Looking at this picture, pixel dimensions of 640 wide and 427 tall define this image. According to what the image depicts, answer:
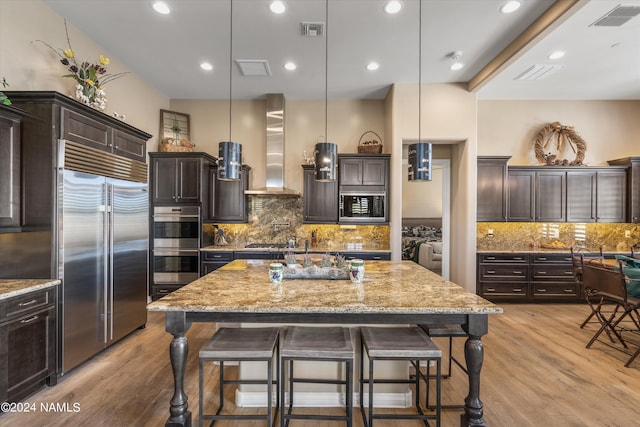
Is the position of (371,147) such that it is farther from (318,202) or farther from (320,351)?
(320,351)

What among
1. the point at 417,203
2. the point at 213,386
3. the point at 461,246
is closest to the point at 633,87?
the point at 461,246

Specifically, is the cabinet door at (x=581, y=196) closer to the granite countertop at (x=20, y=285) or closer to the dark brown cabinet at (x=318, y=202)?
the dark brown cabinet at (x=318, y=202)

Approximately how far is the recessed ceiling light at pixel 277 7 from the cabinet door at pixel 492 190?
401cm

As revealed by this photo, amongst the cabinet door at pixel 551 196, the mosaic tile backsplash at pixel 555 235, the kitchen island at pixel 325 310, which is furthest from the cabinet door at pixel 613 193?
the kitchen island at pixel 325 310

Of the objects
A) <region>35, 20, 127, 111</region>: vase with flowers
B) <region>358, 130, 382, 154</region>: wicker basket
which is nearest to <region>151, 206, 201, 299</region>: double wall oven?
<region>35, 20, 127, 111</region>: vase with flowers

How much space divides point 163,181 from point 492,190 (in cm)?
557

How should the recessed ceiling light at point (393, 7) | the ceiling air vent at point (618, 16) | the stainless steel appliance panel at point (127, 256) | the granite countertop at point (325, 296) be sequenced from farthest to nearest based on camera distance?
1. the stainless steel appliance panel at point (127, 256)
2. the recessed ceiling light at point (393, 7)
3. the ceiling air vent at point (618, 16)
4. the granite countertop at point (325, 296)

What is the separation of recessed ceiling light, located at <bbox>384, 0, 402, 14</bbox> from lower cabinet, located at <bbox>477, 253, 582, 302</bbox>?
3.94 m

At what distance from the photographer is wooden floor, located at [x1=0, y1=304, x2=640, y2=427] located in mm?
2328

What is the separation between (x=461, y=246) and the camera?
546 centimetres

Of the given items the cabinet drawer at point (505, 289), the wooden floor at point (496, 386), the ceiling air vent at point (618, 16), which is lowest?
the wooden floor at point (496, 386)

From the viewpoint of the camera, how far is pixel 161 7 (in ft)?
10.9

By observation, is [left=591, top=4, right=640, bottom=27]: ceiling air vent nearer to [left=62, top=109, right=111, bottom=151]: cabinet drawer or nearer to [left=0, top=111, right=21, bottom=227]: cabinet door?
[left=62, top=109, right=111, bottom=151]: cabinet drawer

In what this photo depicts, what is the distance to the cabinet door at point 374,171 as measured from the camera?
5387 millimetres
